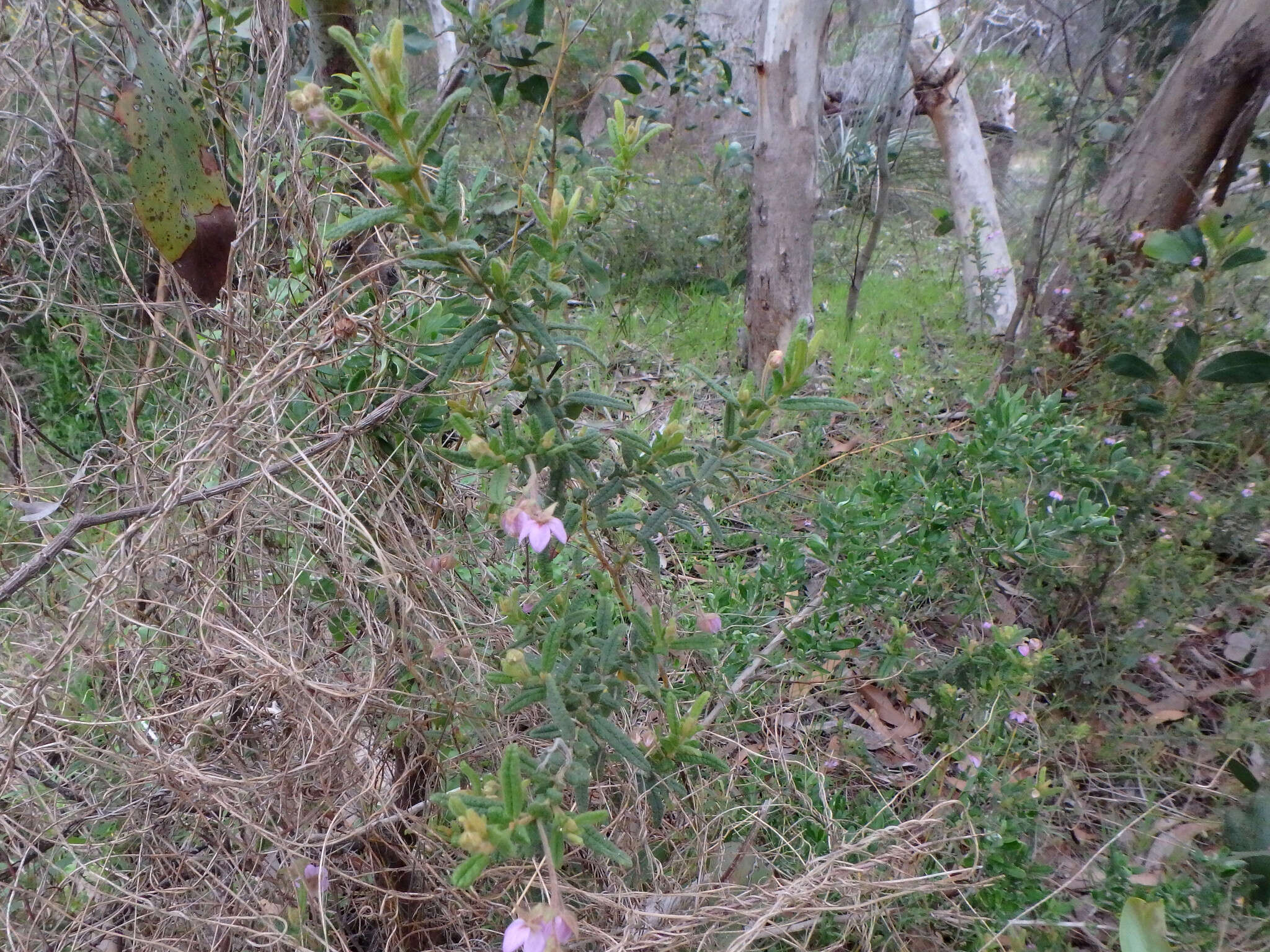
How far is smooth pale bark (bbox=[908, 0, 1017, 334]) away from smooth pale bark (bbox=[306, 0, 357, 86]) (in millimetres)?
3242

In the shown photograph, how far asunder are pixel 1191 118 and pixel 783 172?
1535 millimetres

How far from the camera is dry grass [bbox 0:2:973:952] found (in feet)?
4.88

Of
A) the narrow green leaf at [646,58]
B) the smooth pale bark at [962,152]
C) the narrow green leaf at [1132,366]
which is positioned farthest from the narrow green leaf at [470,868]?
the smooth pale bark at [962,152]

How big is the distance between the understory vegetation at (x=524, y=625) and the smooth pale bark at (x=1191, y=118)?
0.55 metres

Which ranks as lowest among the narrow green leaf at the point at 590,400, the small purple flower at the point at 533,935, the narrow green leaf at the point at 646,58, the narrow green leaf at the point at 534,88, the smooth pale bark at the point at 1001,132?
the small purple flower at the point at 533,935

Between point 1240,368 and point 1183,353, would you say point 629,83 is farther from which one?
point 1240,368

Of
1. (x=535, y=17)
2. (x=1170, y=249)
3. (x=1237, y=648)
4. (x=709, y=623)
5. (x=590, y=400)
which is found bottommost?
(x=1237, y=648)

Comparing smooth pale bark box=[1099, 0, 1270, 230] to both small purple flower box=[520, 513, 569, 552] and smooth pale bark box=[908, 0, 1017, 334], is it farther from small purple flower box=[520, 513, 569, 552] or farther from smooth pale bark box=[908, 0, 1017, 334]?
small purple flower box=[520, 513, 569, 552]

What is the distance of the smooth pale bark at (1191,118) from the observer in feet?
8.33

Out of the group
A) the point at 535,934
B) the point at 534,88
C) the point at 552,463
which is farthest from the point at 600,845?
the point at 534,88

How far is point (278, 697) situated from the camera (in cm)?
163

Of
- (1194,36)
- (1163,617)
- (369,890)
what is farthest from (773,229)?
(369,890)

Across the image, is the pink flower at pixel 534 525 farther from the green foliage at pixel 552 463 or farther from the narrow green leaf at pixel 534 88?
the narrow green leaf at pixel 534 88

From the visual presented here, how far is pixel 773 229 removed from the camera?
3.62 m
